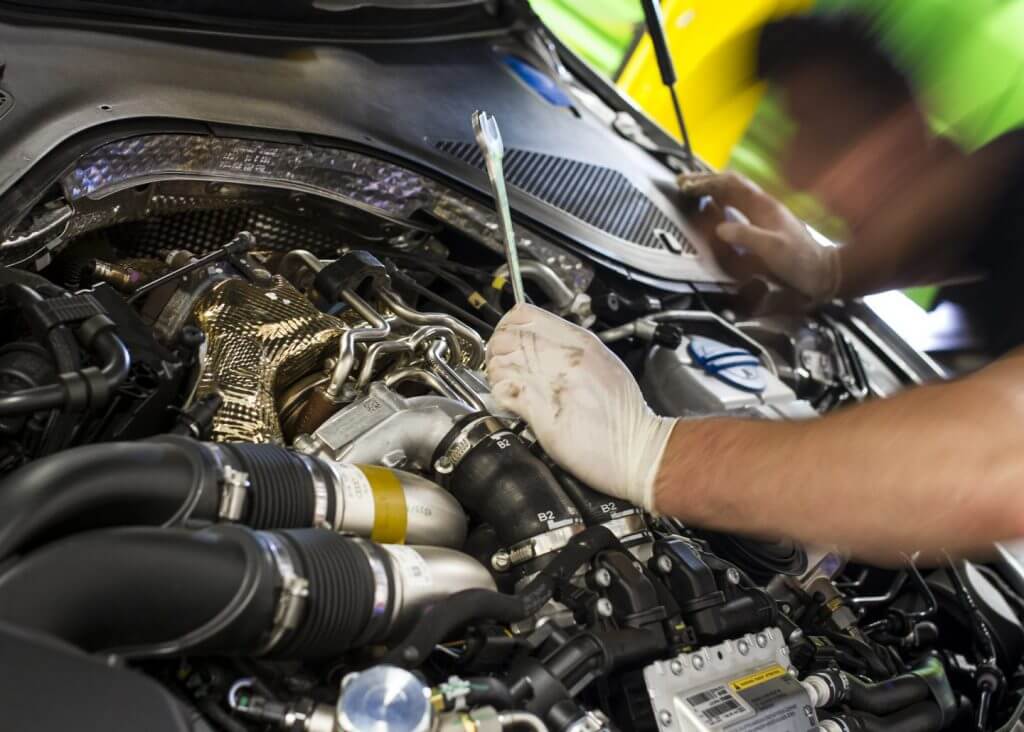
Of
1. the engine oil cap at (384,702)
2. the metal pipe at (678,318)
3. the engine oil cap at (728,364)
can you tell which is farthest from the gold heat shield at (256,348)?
the engine oil cap at (728,364)

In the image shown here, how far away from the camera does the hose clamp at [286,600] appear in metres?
0.88

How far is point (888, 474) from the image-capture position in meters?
1.06

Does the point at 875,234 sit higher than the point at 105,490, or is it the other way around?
the point at 875,234

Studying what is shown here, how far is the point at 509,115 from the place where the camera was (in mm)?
Result: 2102

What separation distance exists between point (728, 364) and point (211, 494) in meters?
1.20

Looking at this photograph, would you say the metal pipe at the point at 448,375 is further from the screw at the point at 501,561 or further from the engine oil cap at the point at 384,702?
the engine oil cap at the point at 384,702

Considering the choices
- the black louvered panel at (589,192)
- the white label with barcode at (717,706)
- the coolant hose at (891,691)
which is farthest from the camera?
the black louvered panel at (589,192)

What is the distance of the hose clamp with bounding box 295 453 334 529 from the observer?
3.43 feet

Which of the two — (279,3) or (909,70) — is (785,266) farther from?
(279,3)

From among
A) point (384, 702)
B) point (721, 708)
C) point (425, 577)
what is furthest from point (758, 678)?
point (384, 702)

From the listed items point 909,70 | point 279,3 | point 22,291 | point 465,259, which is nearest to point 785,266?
point 909,70

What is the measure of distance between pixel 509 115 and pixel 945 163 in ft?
3.16

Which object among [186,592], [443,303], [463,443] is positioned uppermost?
[443,303]

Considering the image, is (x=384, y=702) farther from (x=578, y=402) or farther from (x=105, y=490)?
(x=578, y=402)
